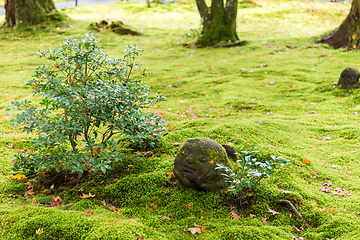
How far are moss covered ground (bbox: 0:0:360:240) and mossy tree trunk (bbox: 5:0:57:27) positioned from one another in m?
6.35

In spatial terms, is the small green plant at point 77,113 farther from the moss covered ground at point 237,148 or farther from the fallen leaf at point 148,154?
the fallen leaf at point 148,154

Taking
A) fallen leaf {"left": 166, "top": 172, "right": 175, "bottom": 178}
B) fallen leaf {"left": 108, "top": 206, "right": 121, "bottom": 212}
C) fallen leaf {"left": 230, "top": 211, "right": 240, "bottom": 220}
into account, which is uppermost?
fallen leaf {"left": 166, "top": 172, "right": 175, "bottom": 178}

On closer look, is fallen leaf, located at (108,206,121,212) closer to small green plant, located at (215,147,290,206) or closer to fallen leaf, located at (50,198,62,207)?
fallen leaf, located at (50,198,62,207)

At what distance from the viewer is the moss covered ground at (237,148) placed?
10.8 feet

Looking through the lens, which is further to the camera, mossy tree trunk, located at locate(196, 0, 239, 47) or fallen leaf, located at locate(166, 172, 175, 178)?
mossy tree trunk, located at locate(196, 0, 239, 47)

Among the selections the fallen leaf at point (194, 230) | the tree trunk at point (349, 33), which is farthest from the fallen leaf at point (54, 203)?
the tree trunk at point (349, 33)

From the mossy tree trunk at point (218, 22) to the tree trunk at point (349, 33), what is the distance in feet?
18.0

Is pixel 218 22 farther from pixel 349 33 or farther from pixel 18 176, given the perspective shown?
pixel 18 176

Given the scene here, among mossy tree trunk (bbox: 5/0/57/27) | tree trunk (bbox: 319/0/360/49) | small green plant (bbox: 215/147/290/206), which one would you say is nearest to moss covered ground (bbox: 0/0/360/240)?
small green plant (bbox: 215/147/290/206)

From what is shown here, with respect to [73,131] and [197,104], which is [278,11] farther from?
[73,131]

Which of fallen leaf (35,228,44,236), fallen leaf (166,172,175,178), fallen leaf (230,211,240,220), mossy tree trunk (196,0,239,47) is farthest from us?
mossy tree trunk (196,0,239,47)

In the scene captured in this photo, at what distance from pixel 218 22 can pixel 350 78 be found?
913 cm

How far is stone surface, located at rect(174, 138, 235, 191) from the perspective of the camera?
3.80 m

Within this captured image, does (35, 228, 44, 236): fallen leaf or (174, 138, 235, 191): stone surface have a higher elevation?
(174, 138, 235, 191): stone surface
